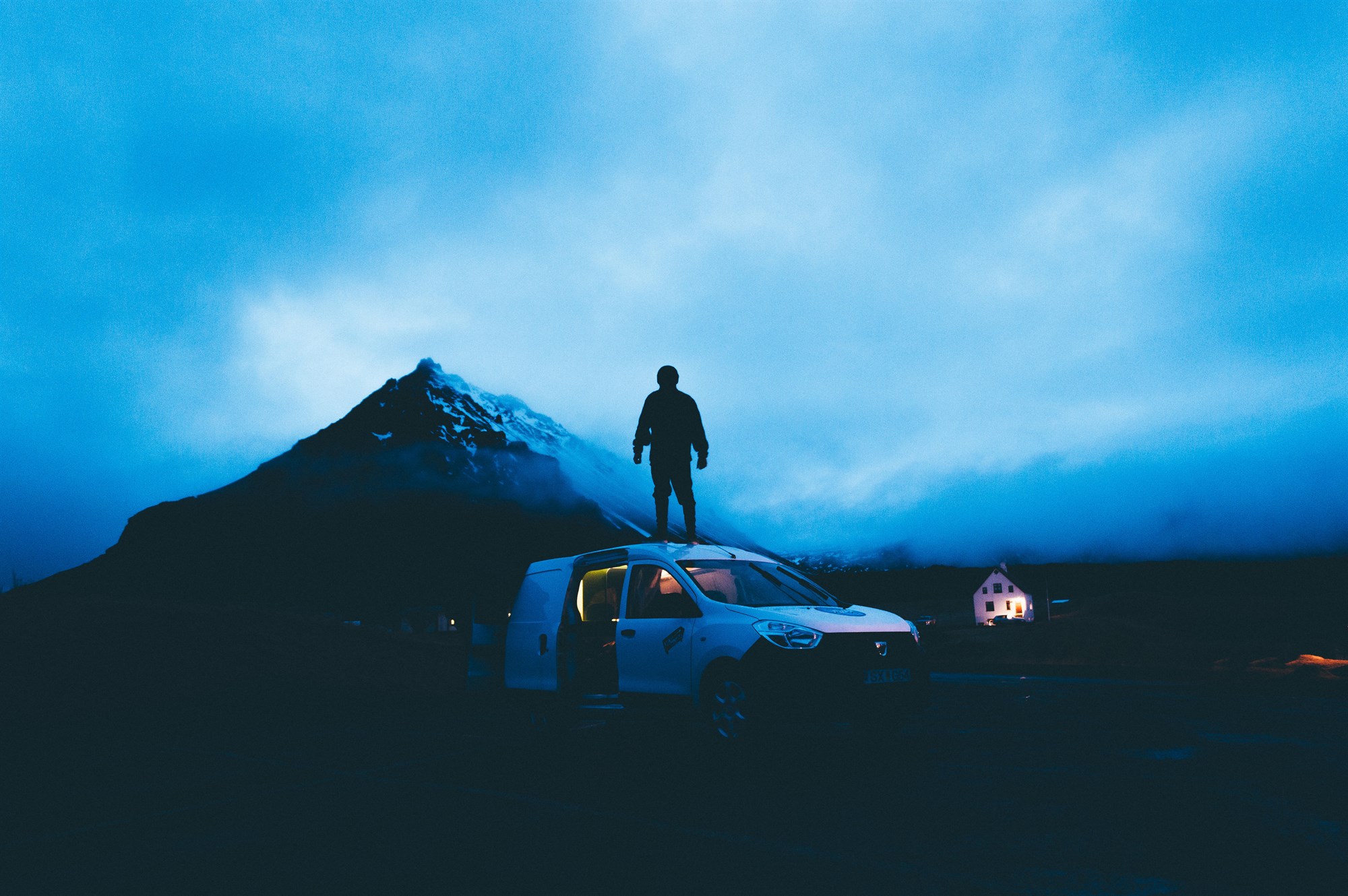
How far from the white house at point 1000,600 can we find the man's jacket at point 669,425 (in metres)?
89.5

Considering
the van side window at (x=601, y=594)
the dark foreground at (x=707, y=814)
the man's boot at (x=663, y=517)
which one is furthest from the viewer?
the man's boot at (x=663, y=517)

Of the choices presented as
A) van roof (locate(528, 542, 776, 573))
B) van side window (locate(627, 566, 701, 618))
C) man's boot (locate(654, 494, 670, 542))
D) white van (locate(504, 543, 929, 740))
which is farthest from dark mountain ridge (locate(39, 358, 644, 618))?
Answer: van side window (locate(627, 566, 701, 618))

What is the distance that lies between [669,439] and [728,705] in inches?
183

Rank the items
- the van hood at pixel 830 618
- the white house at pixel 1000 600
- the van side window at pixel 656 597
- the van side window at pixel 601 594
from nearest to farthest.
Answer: the van hood at pixel 830 618, the van side window at pixel 656 597, the van side window at pixel 601 594, the white house at pixel 1000 600

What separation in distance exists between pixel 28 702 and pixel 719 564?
1433 cm

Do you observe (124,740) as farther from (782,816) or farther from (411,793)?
(782,816)

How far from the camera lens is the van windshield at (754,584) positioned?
851 centimetres

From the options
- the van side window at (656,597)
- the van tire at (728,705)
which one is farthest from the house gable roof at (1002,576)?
the van tire at (728,705)

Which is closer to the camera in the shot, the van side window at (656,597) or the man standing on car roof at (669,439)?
the van side window at (656,597)

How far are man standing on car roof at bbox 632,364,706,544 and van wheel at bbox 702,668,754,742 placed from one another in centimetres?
386

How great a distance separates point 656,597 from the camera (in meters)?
8.59

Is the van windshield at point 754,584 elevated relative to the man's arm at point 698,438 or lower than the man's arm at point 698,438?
lower

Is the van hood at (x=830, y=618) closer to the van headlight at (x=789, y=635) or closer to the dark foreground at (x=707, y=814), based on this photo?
the van headlight at (x=789, y=635)

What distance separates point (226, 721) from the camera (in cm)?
1341
